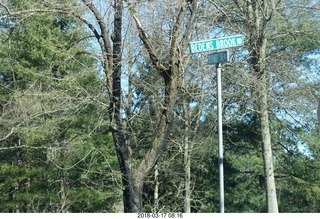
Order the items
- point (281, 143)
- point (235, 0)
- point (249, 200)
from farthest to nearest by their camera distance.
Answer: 1. point (249, 200)
2. point (281, 143)
3. point (235, 0)

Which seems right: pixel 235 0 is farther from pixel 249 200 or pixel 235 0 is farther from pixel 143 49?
pixel 249 200

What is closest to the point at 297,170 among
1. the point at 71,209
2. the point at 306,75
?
the point at 306,75

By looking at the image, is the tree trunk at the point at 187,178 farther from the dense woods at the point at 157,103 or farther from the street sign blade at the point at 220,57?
the street sign blade at the point at 220,57

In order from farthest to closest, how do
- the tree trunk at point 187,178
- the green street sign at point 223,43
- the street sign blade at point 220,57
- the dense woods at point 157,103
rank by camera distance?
the tree trunk at point 187,178 < the dense woods at point 157,103 < the green street sign at point 223,43 < the street sign blade at point 220,57

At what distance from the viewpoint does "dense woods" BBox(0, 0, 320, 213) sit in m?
10.0

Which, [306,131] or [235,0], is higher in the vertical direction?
[235,0]

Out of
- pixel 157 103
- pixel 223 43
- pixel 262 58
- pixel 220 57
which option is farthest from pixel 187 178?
pixel 220 57

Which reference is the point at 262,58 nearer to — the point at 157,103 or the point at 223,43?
the point at 157,103

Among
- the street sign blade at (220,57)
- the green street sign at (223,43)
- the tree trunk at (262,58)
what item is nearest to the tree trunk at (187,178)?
the tree trunk at (262,58)

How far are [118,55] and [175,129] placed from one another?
369 inches

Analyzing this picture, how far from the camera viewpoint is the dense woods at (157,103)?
394 inches

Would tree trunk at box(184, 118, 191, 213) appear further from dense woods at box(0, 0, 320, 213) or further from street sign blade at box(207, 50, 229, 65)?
street sign blade at box(207, 50, 229, 65)

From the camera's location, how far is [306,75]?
15500mm

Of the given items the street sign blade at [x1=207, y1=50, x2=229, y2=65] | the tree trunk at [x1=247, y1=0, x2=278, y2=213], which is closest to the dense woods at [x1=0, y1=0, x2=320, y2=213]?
the tree trunk at [x1=247, y1=0, x2=278, y2=213]
